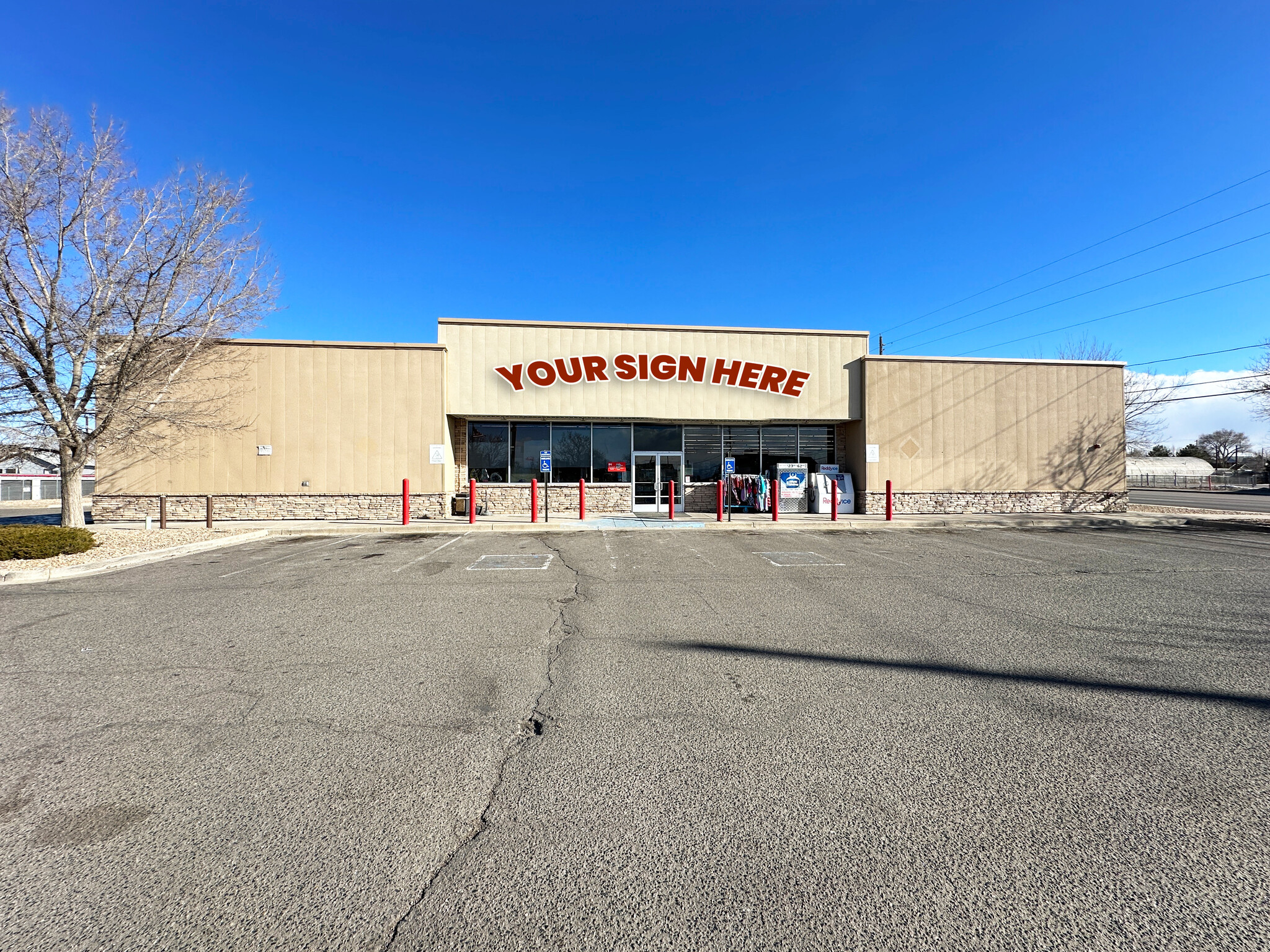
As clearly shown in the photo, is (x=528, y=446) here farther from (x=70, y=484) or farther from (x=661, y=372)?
(x=70, y=484)

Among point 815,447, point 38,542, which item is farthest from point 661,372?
point 38,542

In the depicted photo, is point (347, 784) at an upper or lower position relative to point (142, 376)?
lower

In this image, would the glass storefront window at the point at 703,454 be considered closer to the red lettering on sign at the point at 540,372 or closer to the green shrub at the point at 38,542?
the red lettering on sign at the point at 540,372

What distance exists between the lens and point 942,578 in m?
8.57

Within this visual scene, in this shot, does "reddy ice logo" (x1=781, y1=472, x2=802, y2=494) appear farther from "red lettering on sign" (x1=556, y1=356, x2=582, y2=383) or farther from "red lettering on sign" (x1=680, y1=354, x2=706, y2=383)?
→ "red lettering on sign" (x1=556, y1=356, x2=582, y2=383)

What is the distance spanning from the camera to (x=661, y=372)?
66.3 ft

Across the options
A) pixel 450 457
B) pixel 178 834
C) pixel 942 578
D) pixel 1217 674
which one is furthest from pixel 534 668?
pixel 450 457

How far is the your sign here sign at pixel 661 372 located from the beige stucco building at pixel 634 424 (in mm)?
61

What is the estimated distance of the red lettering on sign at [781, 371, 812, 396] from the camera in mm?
20641

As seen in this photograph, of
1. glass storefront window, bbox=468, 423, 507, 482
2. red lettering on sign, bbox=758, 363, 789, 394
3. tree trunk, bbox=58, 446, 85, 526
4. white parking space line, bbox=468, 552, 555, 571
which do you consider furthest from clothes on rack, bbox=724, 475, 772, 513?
tree trunk, bbox=58, 446, 85, 526

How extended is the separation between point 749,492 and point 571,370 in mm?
7522

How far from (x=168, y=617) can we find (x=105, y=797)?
4320 mm

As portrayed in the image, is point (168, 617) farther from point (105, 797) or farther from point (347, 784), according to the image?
point (347, 784)

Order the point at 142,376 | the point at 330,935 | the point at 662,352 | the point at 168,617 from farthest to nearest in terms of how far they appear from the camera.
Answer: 1. the point at 662,352
2. the point at 142,376
3. the point at 168,617
4. the point at 330,935
